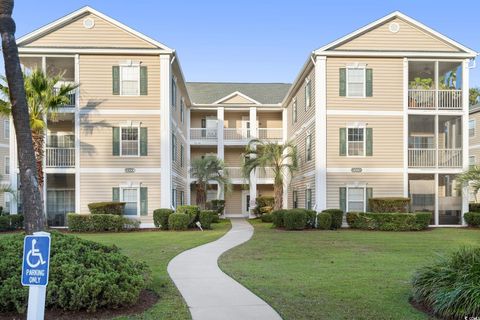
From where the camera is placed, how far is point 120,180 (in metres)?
22.6

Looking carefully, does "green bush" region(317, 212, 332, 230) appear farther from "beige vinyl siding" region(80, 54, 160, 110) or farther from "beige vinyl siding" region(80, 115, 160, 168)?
"beige vinyl siding" region(80, 54, 160, 110)

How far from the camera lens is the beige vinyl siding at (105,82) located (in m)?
22.5

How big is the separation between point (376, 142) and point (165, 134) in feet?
35.3

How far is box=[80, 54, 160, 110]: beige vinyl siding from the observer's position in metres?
22.5

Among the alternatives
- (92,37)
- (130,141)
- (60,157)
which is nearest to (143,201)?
(130,141)

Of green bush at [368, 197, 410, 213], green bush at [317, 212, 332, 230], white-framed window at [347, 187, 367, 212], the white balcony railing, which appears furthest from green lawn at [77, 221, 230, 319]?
green bush at [368, 197, 410, 213]

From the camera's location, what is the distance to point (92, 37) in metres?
22.6

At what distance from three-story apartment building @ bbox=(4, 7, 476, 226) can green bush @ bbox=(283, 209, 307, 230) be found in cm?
199

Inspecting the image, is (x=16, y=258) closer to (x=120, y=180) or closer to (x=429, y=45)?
(x=120, y=180)

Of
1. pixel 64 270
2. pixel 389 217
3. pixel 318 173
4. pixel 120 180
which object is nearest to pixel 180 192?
pixel 120 180

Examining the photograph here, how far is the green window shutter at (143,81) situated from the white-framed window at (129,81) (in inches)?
8.8

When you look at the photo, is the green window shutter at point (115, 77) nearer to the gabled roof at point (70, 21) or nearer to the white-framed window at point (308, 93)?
the gabled roof at point (70, 21)

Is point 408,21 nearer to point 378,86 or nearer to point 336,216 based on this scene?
point 378,86

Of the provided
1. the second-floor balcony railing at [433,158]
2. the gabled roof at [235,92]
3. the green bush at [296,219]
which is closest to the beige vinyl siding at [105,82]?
the green bush at [296,219]
